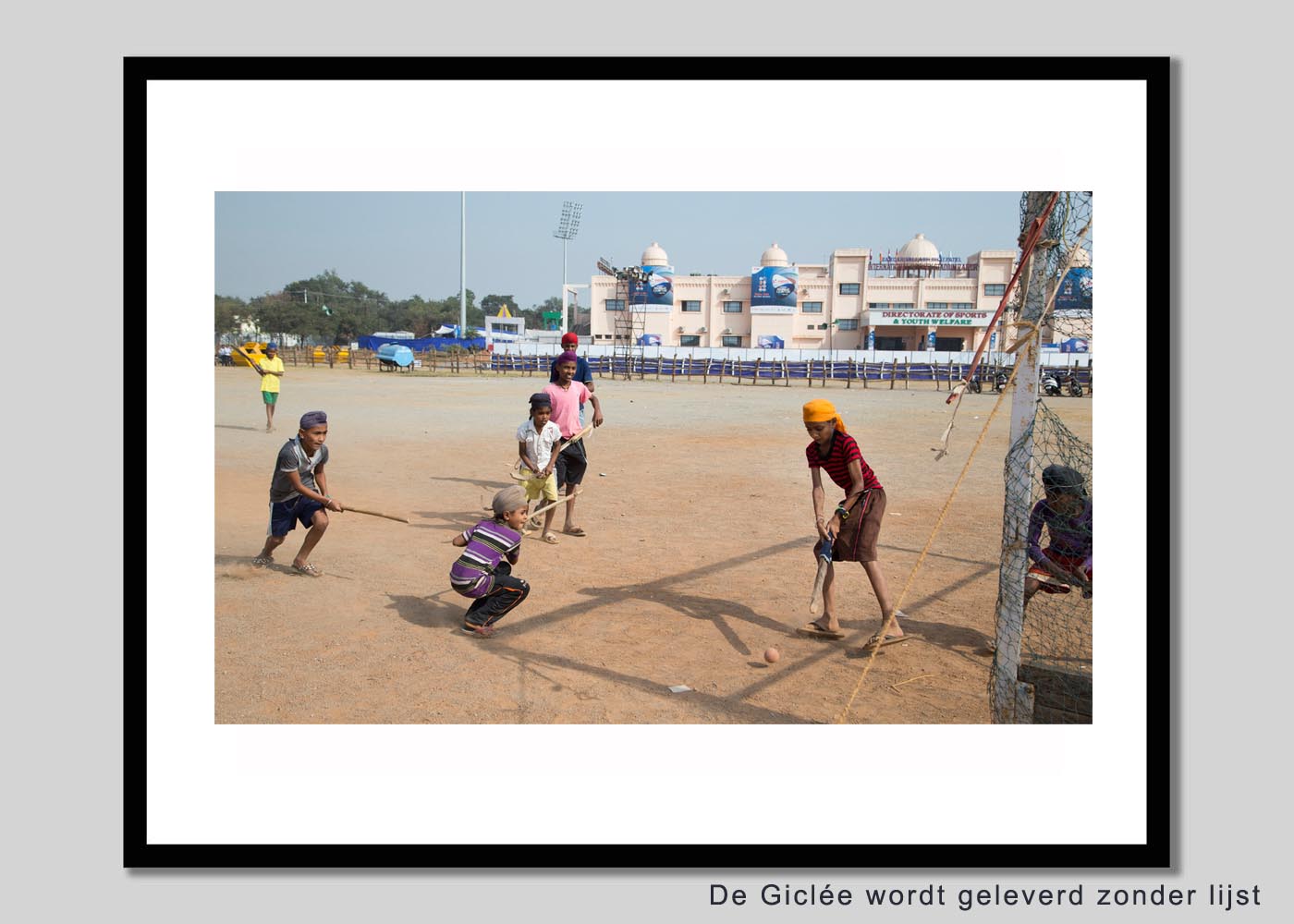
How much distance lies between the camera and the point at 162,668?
365 centimetres

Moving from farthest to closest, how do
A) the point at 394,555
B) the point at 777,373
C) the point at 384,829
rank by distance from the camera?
the point at 777,373
the point at 394,555
the point at 384,829

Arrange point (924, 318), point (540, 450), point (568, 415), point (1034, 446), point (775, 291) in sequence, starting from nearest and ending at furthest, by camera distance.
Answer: point (1034, 446)
point (540, 450)
point (568, 415)
point (924, 318)
point (775, 291)

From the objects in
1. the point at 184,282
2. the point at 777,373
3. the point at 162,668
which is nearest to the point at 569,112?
the point at 184,282

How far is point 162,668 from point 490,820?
149 centimetres

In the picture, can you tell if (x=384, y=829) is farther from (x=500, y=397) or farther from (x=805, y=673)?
(x=500, y=397)

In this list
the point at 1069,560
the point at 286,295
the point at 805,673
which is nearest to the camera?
the point at 805,673

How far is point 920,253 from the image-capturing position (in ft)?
171

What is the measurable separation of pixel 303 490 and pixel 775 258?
49.4m

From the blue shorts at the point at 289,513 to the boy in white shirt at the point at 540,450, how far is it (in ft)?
5.47

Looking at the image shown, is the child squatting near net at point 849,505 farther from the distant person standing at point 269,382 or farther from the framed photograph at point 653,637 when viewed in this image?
the distant person standing at point 269,382

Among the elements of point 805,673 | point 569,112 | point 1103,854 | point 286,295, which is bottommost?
point 1103,854

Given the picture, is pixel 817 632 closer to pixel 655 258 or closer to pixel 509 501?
pixel 509 501

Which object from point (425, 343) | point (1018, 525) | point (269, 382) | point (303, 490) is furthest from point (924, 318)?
point (1018, 525)

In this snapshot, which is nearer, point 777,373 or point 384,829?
point 384,829
